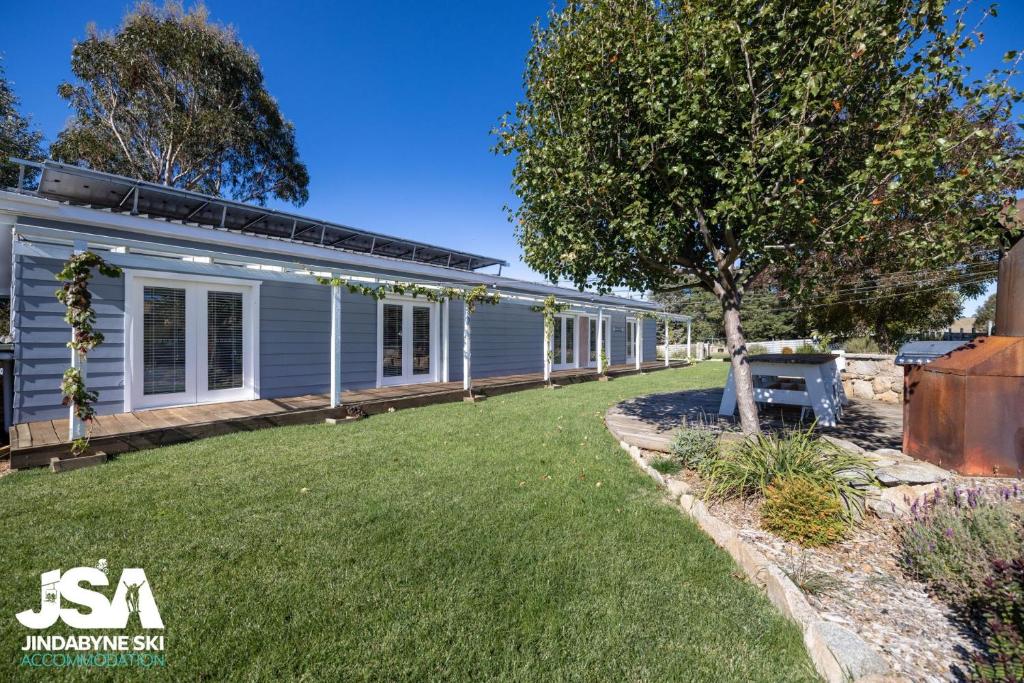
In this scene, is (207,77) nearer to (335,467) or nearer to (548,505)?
(335,467)

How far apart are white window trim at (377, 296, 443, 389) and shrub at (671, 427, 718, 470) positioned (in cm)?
699

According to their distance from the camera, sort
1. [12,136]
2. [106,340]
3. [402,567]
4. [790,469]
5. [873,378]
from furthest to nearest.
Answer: [12,136] → [873,378] → [106,340] → [790,469] → [402,567]

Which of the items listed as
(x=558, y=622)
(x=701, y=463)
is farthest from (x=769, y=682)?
(x=701, y=463)

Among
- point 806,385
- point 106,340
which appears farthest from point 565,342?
point 106,340

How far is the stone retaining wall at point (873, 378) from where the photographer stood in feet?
29.2

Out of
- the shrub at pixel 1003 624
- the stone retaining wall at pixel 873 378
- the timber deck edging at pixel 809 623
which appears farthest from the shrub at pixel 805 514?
the stone retaining wall at pixel 873 378

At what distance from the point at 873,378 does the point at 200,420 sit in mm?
12469

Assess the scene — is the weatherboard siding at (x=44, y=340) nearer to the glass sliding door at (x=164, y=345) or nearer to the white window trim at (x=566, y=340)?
the glass sliding door at (x=164, y=345)

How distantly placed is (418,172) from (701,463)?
14.4 meters

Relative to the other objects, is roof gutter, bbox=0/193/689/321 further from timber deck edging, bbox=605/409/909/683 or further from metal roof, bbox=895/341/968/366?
metal roof, bbox=895/341/968/366

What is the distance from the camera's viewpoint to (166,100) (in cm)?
1585

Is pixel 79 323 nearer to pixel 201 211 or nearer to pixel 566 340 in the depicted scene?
pixel 201 211

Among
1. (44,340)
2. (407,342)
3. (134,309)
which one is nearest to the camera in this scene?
(44,340)

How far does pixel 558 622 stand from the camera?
232 centimetres
